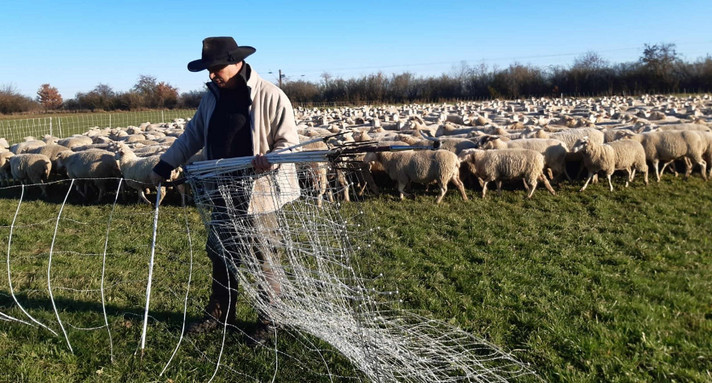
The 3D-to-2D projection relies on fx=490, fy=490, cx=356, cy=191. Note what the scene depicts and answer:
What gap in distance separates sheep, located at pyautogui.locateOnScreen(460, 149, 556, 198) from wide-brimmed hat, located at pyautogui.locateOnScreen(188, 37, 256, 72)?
6.89 m

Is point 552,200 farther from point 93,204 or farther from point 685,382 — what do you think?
point 93,204

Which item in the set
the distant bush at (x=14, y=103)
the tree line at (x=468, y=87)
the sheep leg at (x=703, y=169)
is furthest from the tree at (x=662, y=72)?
the distant bush at (x=14, y=103)

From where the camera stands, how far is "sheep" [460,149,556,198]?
941cm

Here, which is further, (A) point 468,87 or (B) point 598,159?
(A) point 468,87

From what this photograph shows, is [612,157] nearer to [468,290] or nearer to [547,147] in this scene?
[547,147]

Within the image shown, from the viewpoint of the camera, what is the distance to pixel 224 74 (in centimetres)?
347

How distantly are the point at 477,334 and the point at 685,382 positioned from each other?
141cm

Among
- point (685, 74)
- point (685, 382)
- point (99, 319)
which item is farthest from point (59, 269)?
point (685, 74)

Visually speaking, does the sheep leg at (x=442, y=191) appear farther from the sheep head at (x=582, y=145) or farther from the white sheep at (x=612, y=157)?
the sheep head at (x=582, y=145)

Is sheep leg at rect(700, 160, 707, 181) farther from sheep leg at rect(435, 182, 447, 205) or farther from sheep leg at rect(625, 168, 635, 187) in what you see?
sheep leg at rect(435, 182, 447, 205)

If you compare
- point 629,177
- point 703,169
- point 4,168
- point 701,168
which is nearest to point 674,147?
point 703,169

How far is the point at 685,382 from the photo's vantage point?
3295 millimetres

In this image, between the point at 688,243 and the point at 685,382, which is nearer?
the point at 685,382

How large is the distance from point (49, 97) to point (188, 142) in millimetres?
73942
